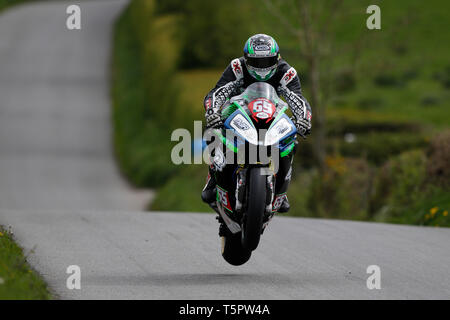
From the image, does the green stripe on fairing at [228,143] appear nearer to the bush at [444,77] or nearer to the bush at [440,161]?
the bush at [440,161]

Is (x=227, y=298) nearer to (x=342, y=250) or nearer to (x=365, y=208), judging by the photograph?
(x=342, y=250)

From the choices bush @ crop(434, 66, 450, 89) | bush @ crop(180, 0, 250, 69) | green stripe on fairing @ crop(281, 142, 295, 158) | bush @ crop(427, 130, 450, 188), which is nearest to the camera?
green stripe on fairing @ crop(281, 142, 295, 158)

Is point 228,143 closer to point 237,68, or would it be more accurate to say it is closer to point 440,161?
point 237,68

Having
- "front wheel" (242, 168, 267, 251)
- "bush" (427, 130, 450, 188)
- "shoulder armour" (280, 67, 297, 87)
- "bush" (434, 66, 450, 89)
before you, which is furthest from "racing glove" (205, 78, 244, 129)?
"bush" (434, 66, 450, 89)

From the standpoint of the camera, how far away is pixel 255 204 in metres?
8.39

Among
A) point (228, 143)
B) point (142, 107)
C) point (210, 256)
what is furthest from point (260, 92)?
point (142, 107)

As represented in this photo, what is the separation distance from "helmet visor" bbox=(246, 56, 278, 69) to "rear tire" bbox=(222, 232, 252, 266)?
5.61ft

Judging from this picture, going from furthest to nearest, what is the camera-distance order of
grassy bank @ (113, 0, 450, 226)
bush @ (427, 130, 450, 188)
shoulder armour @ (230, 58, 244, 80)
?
grassy bank @ (113, 0, 450, 226) → bush @ (427, 130, 450, 188) → shoulder armour @ (230, 58, 244, 80)

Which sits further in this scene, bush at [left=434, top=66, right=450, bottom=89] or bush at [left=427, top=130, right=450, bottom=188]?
bush at [left=434, top=66, right=450, bottom=89]

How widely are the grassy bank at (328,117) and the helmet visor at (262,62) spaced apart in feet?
23.6

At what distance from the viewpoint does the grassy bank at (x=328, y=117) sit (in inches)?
735

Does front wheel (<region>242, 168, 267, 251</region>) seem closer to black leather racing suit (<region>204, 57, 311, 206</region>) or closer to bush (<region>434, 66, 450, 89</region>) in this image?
black leather racing suit (<region>204, 57, 311, 206</region>)

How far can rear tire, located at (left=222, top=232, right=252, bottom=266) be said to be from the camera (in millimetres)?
9336

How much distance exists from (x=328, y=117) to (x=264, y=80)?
69.5 feet
